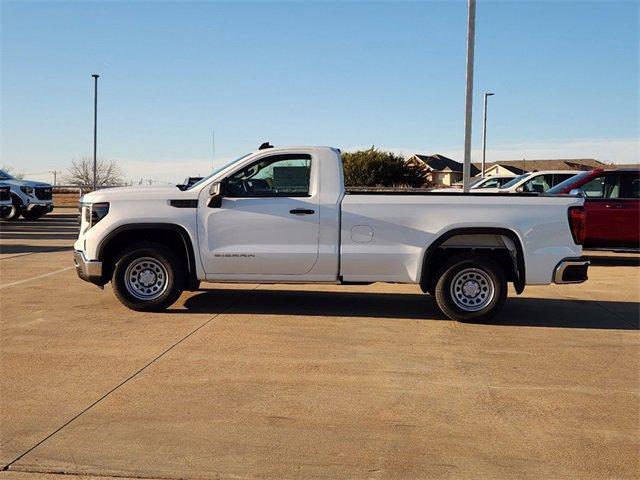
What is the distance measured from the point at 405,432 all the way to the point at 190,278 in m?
4.28

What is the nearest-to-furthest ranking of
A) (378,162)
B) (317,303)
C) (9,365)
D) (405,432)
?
1. (405,432)
2. (9,365)
3. (317,303)
4. (378,162)

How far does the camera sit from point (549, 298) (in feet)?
33.1

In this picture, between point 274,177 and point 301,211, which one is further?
point 274,177

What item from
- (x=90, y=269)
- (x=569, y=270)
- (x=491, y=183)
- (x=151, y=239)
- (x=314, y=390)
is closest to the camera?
(x=314, y=390)

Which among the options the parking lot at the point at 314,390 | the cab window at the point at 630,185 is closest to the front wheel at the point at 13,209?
the parking lot at the point at 314,390

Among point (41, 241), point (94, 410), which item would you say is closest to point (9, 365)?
point (94, 410)

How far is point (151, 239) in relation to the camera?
8430mm

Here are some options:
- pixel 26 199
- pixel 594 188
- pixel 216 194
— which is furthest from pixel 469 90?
pixel 26 199

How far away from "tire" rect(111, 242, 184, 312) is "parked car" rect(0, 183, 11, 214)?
→ 57.9 feet

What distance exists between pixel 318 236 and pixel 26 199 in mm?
20000

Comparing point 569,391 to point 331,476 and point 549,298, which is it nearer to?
point 331,476

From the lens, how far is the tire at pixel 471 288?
7.96 metres

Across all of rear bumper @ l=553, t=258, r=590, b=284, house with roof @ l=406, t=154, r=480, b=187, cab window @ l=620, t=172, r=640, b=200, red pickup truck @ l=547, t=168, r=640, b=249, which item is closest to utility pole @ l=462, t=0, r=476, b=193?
red pickup truck @ l=547, t=168, r=640, b=249

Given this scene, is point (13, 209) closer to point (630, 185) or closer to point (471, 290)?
point (630, 185)
